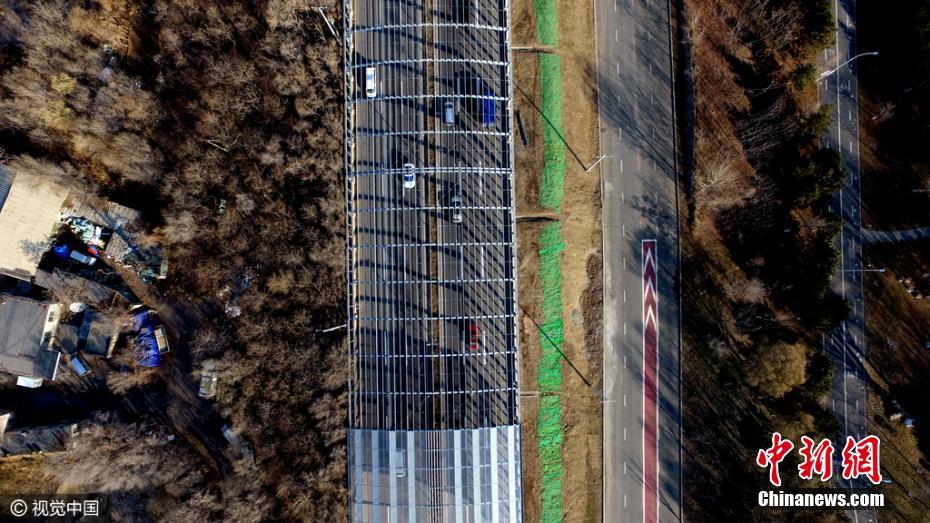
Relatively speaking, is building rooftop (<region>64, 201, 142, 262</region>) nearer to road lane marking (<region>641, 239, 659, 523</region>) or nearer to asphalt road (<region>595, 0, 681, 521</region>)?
asphalt road (<region>595, 0, 681, 521</region>)

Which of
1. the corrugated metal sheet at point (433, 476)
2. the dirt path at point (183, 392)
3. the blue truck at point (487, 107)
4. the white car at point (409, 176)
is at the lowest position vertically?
the corrugated metal sheet at point (433, 476)

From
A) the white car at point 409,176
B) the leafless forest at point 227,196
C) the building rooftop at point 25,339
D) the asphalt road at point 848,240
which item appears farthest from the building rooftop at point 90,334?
the asphalt road at point 848,240

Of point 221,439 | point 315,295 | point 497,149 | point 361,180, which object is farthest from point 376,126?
point 221,439

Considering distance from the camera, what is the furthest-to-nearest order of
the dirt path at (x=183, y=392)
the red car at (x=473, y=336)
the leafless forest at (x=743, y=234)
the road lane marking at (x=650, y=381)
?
1. the road lane marking at (x=650, y=381)
2. the dirt path at (x=183, y=392)
3. the leafless forest at (x=743, y=234)
4. the red car at (x=473, y=336)

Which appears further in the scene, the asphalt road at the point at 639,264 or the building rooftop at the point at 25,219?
the asphalt road at the point at 639,264

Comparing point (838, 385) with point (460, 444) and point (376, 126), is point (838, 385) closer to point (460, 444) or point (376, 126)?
point (460, 444)

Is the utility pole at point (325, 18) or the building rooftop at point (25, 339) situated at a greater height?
the utility pole at point (325, 18)

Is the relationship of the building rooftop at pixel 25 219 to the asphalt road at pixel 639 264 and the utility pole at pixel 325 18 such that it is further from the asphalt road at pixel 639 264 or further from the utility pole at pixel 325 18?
the asphalt road at pixel 639 264
